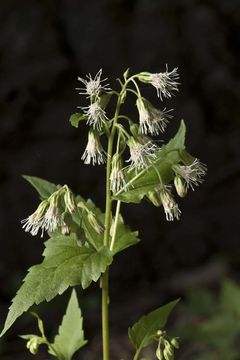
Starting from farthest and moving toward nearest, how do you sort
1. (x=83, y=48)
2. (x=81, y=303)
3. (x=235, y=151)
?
(x=235, y=151)
(x=83, y=48)
(x=81, y=303)

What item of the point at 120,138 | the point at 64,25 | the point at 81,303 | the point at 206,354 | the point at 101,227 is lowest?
Answer: the point at 206,354

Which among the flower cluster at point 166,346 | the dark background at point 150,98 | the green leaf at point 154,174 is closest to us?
the green leaf at point 154,174

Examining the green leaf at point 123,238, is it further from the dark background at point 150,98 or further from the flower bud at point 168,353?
the dark background at point 150,98

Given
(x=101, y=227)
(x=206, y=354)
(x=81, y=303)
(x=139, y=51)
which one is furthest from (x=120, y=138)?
(x=139, y=51)

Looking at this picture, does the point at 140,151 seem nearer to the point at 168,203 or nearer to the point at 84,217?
the point at 168,203

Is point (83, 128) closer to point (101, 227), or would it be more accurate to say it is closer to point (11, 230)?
point (11, 230)

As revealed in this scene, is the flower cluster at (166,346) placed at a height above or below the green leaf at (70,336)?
below

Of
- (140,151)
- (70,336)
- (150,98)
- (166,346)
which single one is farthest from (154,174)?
(150,98)

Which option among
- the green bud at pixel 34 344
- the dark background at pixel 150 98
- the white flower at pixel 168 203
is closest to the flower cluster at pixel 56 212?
the white flower at pixel 168 203
